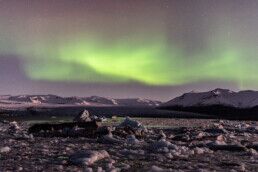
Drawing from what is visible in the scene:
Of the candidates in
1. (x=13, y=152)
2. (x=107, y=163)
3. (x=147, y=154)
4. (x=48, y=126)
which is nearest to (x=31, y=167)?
(x=107, y=163)

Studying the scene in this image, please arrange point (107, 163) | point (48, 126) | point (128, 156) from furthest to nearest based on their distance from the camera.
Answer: point (48, 126), point (128, 156), point (107, 163)

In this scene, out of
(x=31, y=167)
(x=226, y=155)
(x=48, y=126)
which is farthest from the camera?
(x=48, y=126)

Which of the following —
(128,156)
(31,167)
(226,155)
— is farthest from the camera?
(226,155)

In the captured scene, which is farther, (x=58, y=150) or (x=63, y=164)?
(x=58, y=150)

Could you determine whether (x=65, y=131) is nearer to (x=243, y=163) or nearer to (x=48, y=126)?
(x=48, y=126)

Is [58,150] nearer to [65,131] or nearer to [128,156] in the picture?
[128,156]

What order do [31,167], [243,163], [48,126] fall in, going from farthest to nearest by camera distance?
[48,126], [243,163], [31,167]

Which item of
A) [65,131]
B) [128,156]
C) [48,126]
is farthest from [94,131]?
[128,156]

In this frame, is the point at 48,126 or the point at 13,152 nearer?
the point at 13,152

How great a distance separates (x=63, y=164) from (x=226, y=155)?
220 inches

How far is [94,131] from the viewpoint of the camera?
22.5m

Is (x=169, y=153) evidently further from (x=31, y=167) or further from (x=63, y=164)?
(x=31, y=167)

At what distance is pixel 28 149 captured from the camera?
14914mm

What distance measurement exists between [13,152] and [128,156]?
137 inches
